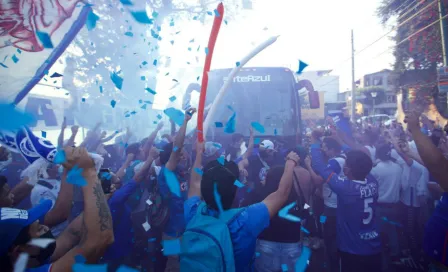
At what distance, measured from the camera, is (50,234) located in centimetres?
166

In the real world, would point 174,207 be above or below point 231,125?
below

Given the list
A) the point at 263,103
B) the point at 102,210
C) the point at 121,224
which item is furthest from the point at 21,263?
the point at 263,103

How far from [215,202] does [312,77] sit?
2008 inches

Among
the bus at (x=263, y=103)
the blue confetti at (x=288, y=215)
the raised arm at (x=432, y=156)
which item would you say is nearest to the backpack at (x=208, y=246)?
the blue confetti at (x=288, y=215)

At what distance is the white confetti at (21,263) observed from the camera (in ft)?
4.63

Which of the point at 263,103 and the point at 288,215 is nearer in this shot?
the point at 288,215

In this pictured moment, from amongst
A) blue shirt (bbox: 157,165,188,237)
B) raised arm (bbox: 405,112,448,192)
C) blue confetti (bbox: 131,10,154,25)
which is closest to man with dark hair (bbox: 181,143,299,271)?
raised arm (bbox: 405,112,448,192)

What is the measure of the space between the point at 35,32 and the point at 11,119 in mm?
1279

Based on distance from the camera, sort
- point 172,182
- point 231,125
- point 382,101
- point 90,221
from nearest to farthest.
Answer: point 90,221, point 172,182, point 231,125, point 382,101

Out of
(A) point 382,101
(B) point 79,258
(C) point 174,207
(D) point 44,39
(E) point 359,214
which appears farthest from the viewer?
(A) point 382,101

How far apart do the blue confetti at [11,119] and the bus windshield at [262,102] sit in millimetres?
4261

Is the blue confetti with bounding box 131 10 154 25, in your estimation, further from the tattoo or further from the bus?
the tattoo

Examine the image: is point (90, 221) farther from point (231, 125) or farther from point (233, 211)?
point (231, 125)

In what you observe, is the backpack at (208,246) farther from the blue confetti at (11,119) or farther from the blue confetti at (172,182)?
the blue confetti at (11,119)
